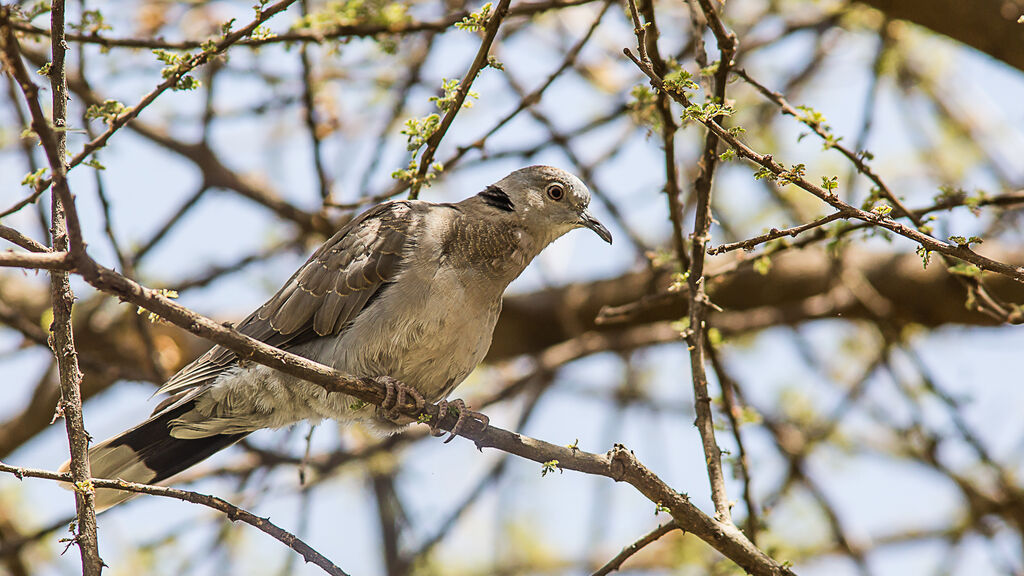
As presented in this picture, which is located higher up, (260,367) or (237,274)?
(237,274)

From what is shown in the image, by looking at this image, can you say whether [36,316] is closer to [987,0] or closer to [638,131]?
[638,131]

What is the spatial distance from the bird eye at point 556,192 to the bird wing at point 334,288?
66cm

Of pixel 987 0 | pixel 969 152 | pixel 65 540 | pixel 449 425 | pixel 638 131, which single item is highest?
pixel 969 152

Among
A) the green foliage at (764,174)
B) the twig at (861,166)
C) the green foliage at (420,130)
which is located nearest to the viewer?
the green foliage at (764,174)

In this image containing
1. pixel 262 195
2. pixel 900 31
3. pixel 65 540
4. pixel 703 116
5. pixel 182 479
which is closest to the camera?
pixel 703 116

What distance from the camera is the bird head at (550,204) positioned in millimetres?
4113

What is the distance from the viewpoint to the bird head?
411 cm

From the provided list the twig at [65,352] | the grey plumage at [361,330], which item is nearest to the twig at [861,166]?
the grey plumage at [361,330]

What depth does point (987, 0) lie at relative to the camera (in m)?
3.66

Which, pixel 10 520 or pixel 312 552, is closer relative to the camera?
pixel 312 552

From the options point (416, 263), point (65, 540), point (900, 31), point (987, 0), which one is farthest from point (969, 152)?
point (65, 540)

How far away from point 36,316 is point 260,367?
2614 millimetres

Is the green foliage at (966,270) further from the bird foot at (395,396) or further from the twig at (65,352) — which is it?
the twig at (65,352)

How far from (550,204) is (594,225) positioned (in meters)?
A: 0.22
